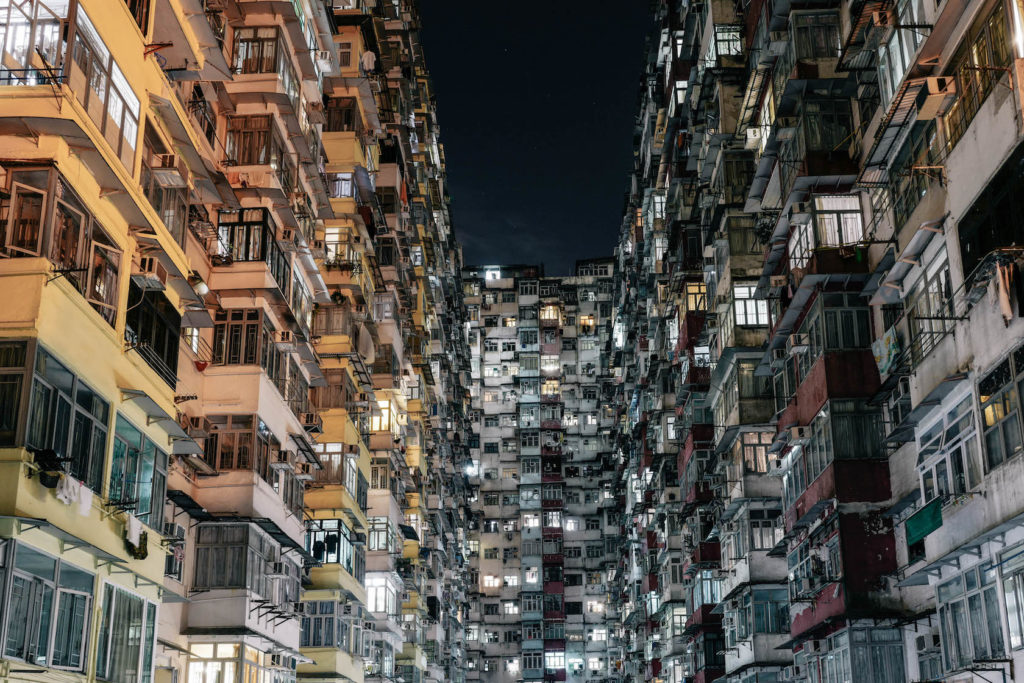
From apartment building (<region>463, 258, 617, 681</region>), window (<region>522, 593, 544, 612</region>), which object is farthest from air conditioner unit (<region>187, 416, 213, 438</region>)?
window (<region>522, 593, 544, 612</region>)

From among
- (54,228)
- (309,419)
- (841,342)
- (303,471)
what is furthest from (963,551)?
(309,419)

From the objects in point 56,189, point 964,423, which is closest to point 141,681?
point 56,189

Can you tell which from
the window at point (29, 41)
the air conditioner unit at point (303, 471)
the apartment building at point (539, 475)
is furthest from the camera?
the apartment building at point (539, 475)

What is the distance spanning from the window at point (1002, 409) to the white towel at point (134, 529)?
17.9 meters

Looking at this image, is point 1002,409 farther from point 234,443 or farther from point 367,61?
point 367,61

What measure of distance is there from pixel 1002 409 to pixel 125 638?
1853 centimetres

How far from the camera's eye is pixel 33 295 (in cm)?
1986

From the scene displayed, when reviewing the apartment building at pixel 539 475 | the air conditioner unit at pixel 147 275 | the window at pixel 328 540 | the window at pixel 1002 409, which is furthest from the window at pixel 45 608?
the apartment building at pixel 539 475

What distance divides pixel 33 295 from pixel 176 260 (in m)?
7.93

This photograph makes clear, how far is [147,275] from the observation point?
24906mm

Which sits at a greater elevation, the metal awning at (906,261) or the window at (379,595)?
the metal awning at (906,261)

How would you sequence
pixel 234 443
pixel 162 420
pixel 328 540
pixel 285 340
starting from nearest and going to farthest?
1. pixel 162 420
2. pixel 234 443
3. pixel 285 340
4. pixel 328 540

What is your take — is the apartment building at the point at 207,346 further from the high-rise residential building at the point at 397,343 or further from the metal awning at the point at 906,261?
the metal awning at the point at 906,261

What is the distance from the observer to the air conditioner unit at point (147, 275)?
24.9 m
